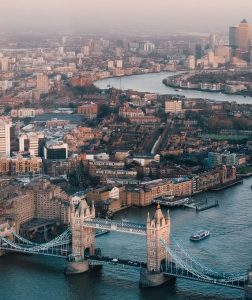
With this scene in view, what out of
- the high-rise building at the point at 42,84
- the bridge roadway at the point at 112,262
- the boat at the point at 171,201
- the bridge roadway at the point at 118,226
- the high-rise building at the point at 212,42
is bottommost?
the boat at the point at 171,201

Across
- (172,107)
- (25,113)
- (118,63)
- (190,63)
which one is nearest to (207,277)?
(25,113)

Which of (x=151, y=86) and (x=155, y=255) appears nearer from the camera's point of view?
(x=155, y=255)

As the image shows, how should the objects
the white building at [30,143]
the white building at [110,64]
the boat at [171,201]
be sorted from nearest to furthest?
the boat at [171,201]
the white building at [30,143]
the white building at [110,64]

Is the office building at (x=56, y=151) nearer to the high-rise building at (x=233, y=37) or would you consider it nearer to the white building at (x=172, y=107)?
the white building at (x=172, y=107)

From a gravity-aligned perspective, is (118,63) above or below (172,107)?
above

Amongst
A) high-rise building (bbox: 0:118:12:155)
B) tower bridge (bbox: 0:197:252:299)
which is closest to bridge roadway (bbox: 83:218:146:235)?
tower bridge (bbox: 0:197:252:299)

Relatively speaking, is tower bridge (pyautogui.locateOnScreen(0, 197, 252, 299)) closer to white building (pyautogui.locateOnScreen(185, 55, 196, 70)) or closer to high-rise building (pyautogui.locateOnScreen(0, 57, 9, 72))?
high-rise building (pyautogui.locateOnScreen(0, 57, 9, 72))

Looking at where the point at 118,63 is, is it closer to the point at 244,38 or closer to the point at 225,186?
the point at 244,38

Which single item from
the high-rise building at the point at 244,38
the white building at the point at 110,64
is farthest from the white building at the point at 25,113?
the high-rise building at the point at 244,38
